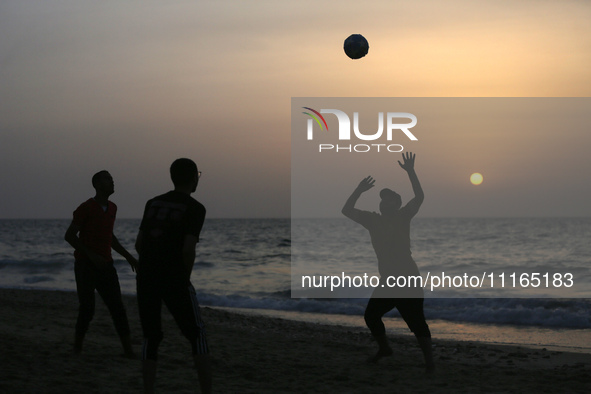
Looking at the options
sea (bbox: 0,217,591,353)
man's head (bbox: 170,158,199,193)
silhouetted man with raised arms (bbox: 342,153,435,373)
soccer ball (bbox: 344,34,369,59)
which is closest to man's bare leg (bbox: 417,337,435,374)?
silhouetted man with raised arms (bbox: 342,153,435,373)

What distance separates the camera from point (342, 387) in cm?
563

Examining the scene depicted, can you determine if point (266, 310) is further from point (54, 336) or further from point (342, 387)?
point (342, 387)

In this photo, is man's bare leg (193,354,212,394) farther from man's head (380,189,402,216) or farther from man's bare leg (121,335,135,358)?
man's head (380,189,402,216)

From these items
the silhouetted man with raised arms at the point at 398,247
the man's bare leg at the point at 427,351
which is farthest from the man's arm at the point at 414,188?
the man's bare leg at the point at 427,351

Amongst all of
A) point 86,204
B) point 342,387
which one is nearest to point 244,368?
point 342,387

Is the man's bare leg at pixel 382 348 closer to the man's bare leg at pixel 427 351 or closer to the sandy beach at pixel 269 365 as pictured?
the sandy beach at pixel 269 365

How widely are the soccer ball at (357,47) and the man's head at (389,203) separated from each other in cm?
455

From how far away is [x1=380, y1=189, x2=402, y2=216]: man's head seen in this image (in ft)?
19.7

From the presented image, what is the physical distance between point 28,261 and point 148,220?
1111 inches

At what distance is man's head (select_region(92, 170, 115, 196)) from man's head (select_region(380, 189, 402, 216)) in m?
2.73

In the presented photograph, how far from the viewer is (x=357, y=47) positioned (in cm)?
997

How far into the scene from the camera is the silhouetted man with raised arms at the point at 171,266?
3891 mm

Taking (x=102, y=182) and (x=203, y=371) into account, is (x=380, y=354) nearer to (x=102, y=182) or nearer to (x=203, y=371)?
(x=203, y=371)

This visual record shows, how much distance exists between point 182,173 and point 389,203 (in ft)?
8.62
